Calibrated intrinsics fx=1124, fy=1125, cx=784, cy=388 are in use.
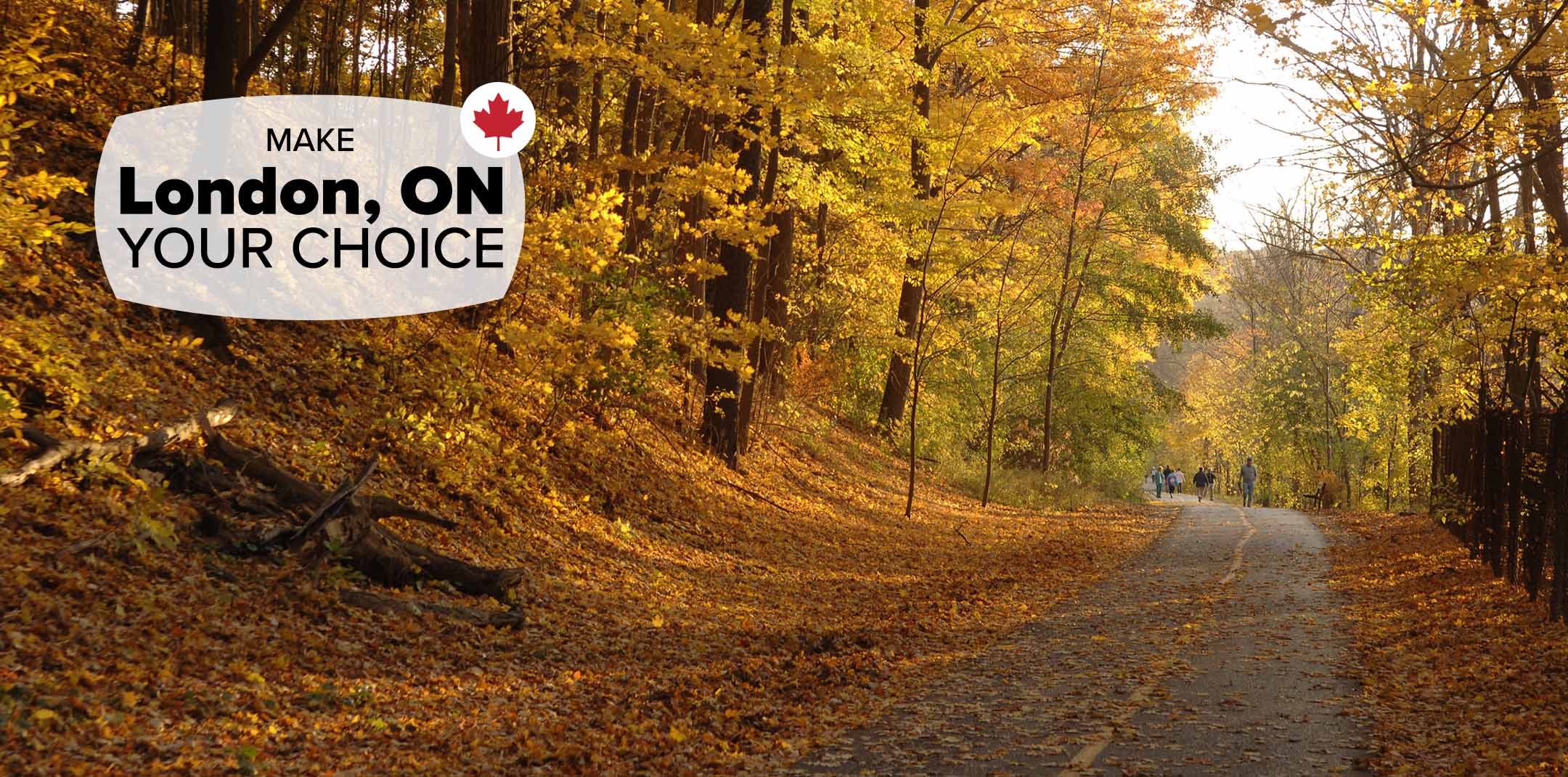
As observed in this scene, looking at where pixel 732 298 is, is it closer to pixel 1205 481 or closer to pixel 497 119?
pixel 497 119

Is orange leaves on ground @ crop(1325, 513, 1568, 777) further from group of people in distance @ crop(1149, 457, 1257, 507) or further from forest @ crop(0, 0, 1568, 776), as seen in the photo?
group of people in distance @ crop(1149, 457, 1257, 507)

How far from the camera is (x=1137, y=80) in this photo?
26656 mm

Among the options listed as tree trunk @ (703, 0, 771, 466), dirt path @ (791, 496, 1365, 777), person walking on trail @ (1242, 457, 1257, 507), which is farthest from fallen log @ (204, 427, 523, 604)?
person walking on trail @ (1242, 457, 1257, 507)

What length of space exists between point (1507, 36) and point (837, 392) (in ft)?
57.2

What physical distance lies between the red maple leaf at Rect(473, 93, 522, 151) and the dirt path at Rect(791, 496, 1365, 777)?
27.0ft

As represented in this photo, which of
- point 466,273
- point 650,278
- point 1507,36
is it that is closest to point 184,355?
point 466,273

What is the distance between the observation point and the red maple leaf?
43.4 ft

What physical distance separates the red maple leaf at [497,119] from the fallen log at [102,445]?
5.29 meters

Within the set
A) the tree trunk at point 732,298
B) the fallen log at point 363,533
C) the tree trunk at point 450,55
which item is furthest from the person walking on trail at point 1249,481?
the fallen log at point 363,533

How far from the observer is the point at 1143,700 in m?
8.05

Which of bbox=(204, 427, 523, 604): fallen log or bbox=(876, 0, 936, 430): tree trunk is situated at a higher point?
bbox=(876, 0, 936, 430): tree trunk

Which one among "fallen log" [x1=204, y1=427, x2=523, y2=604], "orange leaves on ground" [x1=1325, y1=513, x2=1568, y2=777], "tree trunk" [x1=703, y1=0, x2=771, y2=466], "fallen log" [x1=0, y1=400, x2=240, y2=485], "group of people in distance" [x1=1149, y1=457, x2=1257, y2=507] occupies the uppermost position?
Answer: "tree trunk" [x1=703, y1=0, x2=771, y2=466]

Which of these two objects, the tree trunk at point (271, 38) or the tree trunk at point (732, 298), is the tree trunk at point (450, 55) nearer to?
the tree trunk at point (271, 38)

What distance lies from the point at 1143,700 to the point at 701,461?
9.87 metres
